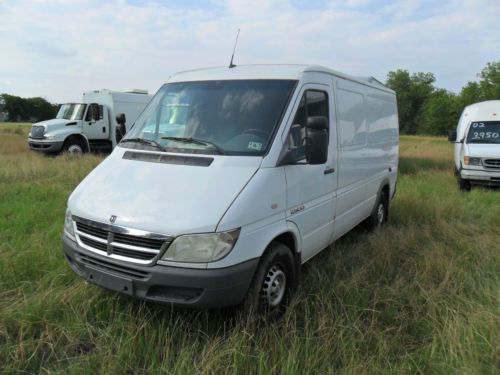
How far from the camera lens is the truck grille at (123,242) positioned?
9.89ft

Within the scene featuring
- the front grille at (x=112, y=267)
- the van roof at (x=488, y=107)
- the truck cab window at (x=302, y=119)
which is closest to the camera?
the front grille at (x=112, y=267)

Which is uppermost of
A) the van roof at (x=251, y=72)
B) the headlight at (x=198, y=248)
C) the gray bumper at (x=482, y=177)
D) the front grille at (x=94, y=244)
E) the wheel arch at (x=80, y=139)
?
the van roof at (x=251, y=72)

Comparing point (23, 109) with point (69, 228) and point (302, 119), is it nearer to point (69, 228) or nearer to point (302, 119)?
point (69, 228)

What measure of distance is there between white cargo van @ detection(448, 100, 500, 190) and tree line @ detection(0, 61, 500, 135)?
53.2m

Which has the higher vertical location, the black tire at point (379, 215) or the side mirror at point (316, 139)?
the side mirror at point (316, 139)

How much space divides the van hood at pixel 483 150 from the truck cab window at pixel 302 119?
8.17 metres

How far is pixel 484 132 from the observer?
38.0 feet

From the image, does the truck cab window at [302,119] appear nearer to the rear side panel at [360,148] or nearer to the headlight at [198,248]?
the rear side panel at [360,148]

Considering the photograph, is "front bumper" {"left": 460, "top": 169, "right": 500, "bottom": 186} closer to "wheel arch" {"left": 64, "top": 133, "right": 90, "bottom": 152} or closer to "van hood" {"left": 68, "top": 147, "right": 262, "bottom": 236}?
"van hood" {"left": 68, "top": 147, "right": 262, "bottom": 236}

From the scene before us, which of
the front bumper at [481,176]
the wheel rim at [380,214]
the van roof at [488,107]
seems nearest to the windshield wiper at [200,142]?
the wheel rim at [380,214]

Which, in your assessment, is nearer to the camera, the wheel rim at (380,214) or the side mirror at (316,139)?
the side mirror at (316,139)

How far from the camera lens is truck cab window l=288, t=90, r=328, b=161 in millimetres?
3755

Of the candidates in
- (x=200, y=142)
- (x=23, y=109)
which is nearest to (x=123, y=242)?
(x=200, y=142)

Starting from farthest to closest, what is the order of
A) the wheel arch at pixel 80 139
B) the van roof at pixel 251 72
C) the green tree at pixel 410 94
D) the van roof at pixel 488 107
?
the green tree at pixel 410 94
the wheel arch at pixel 80 139
the van roof at pixel 488 107
the van roof at pixel 251 72
